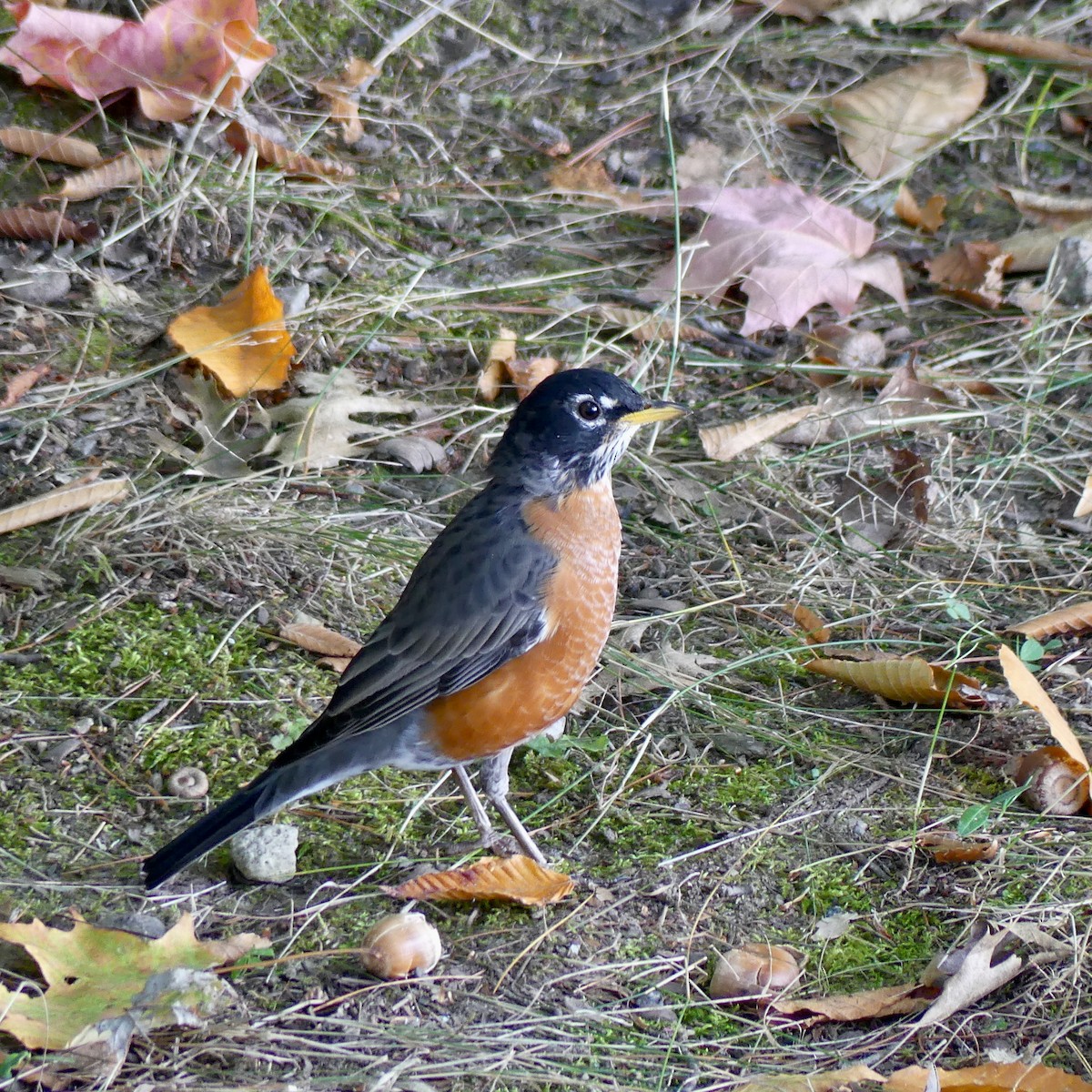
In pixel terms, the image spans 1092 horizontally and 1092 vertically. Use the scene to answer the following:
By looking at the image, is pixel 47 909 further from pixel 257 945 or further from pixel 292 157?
pixel 292 157

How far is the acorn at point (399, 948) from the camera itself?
9.02ft

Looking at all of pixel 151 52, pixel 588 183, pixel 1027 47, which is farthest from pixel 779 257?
pixel 151 52

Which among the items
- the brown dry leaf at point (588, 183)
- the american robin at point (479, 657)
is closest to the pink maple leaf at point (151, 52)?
the brown dry leaf at point (588, 183)

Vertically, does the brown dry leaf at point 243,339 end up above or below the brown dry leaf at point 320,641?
above

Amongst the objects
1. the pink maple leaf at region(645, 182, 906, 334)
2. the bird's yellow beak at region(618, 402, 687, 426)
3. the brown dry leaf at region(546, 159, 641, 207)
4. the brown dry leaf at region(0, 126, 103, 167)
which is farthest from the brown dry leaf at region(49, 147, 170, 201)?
the bird's yellow beak at region(618, 402, 687, 426)

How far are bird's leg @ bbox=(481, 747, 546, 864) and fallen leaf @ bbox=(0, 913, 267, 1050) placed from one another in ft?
2.76

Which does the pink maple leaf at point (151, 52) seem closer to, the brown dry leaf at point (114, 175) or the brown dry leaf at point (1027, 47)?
the brown dry leaf at point (114, 175)

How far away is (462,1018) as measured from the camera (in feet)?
8.84

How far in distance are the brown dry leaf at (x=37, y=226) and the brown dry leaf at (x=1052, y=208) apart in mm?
3935

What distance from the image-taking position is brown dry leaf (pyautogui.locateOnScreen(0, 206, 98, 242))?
4840 mm

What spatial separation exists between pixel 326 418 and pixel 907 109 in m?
3.36

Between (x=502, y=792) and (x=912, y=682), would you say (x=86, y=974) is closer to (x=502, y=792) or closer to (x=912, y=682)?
(x=502, y=792)

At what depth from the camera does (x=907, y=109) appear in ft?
20.4

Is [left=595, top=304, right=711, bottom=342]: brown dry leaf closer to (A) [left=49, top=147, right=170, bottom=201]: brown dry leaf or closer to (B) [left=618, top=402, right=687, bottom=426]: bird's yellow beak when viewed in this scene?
(B) [left=618, top=402, right=687, bottom=426]: bird's yellow beak
